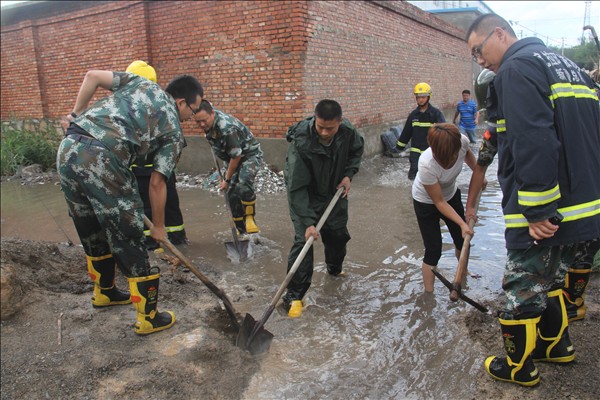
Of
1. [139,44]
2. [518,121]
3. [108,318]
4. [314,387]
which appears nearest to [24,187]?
[139,44]

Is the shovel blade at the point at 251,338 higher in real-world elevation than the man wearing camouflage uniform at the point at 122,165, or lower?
lower

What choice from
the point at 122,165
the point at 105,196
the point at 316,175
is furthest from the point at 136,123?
the point at 316,175

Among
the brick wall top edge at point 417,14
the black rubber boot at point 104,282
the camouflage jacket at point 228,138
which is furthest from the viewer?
the brick wall top edge at point 417,14

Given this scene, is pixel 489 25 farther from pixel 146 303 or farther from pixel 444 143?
pixel 146 303

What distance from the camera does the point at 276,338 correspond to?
3.22 metres

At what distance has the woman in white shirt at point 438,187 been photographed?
313 cm

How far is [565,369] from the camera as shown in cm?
251

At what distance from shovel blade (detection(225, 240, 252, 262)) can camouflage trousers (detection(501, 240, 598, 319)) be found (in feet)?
9.72

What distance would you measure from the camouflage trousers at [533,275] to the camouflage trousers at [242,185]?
336cm

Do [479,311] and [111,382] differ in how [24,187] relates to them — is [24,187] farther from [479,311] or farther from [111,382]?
[479,311]

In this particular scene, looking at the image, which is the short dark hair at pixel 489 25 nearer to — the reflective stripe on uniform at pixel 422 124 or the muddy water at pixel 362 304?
the muddy water at pixel 362 304

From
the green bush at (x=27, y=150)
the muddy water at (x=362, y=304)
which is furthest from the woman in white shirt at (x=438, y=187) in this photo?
the green bush at (x=27, y=150)

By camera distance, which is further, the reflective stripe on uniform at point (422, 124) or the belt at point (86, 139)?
the reflective stripe on uniform at point (422, 124)

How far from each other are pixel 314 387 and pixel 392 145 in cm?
879
